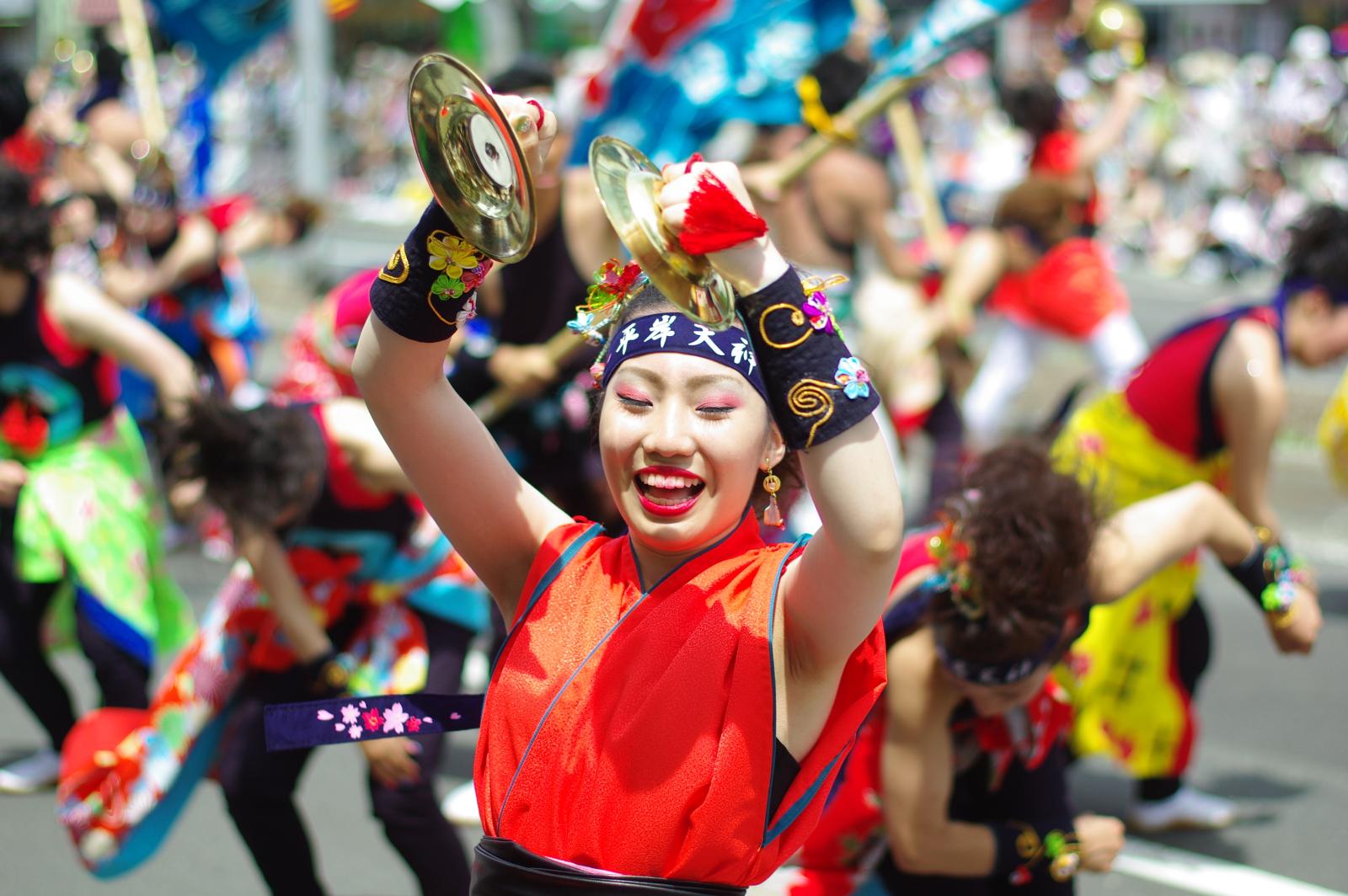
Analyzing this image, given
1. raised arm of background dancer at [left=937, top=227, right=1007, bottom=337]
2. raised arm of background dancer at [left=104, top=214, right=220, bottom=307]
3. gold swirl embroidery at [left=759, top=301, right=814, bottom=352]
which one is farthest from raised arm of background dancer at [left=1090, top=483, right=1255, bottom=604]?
raised arm of background dancer at [left=104, top=214, right=220, bottom=307]

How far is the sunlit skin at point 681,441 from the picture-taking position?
6.56 ft

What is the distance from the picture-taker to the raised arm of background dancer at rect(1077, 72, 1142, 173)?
8.10m

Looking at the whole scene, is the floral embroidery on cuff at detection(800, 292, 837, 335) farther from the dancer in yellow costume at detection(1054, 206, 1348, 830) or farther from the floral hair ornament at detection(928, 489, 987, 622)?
the dancer in yellow costume at detection(1054, 206, 1348, 830)

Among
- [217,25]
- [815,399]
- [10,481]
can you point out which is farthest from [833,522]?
[217,25]

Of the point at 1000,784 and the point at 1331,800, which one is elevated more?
the point at 1000,784

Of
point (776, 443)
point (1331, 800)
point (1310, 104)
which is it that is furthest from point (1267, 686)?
point (1310, 104)

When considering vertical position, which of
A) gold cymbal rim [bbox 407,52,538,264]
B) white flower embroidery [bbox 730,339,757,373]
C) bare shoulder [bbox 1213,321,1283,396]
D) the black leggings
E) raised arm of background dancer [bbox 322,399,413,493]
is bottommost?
the black leggings

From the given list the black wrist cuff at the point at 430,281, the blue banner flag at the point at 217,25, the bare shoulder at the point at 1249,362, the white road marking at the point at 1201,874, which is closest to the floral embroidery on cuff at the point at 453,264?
the black wrist cuff at the point at 430,281

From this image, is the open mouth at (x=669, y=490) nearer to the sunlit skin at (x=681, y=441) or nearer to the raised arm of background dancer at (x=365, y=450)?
the sunlit skin at (x=681, y=441)

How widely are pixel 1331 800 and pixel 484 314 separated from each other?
2.82 metres

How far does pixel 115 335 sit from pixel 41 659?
877 mm

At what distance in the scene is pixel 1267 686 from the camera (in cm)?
562

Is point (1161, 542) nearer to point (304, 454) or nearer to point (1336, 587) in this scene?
point (304, 454)

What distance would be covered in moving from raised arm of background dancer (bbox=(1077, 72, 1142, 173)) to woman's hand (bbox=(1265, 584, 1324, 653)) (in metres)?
4.92
